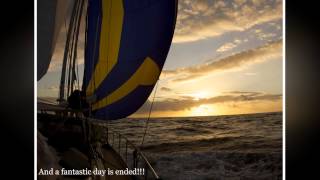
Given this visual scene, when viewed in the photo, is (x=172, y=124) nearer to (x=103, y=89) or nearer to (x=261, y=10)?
(x=103, y=89)

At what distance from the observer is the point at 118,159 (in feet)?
9.61

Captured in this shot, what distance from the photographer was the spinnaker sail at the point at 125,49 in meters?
2.97

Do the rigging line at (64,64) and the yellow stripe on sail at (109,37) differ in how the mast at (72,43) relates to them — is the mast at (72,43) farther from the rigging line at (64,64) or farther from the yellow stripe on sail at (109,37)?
the yellow stripe on sail at (109,37)

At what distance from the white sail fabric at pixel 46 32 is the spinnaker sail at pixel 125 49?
0.26 metres

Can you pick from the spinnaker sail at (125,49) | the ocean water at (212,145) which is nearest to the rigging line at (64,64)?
the spinnaker sail at (125,49)

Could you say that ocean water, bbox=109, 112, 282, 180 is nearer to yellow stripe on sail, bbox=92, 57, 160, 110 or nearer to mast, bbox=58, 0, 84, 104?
yellow stripe on sail, bbox=92, 57, 160, 110

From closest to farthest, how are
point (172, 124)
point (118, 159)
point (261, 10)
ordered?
point (261, 10) < point (118, 159) < point (172, 124)

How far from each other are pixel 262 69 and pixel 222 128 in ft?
1.76

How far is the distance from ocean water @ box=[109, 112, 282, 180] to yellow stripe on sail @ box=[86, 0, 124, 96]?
0.43m

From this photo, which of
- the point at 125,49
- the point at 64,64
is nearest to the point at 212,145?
the point at 125,49

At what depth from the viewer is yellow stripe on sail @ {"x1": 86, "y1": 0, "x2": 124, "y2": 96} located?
3029mm

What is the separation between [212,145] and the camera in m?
3.30

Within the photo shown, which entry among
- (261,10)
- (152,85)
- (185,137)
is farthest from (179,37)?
(185,137)

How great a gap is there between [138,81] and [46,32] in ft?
2.39
